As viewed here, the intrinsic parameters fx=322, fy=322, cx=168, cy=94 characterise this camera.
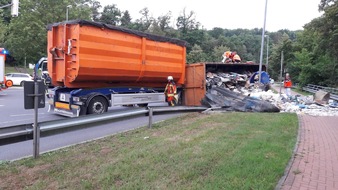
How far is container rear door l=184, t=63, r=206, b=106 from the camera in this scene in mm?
14367

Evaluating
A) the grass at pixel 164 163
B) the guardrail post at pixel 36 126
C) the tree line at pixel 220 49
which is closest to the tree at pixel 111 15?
the tree line at pixel 220 49

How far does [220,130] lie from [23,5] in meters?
35.4

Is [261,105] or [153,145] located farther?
[261,105]

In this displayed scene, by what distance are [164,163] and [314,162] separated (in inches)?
102

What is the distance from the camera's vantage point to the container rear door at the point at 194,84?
1437cm

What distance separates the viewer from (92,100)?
36.1ft

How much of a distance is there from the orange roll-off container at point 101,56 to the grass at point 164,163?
379cm

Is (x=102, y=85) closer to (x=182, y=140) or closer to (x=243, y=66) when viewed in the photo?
(x=182, y=140)

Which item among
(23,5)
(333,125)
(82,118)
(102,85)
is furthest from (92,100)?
(23,5)

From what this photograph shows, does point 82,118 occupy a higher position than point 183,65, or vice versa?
point 183,65

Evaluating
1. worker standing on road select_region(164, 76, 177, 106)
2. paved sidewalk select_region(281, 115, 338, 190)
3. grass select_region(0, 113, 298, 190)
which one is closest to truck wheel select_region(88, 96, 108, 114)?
worker standing on road select_region(164, 76, 177, 106)

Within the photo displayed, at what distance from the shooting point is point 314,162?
18.1 feet

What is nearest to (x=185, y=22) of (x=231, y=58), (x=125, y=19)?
(x=125, y=19)

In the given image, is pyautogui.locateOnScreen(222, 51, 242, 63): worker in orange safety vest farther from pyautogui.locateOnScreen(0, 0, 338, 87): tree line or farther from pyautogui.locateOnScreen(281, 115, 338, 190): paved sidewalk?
pyautogui.locateOnScreen(281, 115, 338, 190): paved sidewalk
